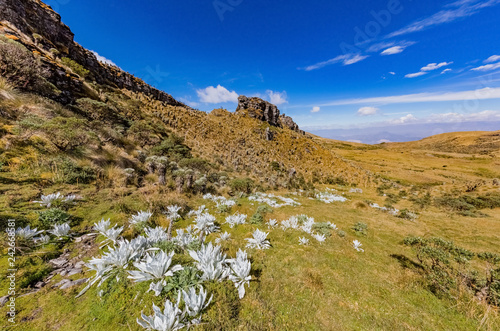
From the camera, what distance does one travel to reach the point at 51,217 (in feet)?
14.2

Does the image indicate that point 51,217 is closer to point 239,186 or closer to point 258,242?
point 258,242

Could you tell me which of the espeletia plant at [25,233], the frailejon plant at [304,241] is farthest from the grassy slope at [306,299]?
the espeletia plant at [25,233]

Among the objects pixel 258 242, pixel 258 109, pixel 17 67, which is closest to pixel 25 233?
pixel 258 242

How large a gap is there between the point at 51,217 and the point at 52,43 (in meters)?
30.8

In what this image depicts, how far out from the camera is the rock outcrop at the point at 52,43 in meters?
13.9

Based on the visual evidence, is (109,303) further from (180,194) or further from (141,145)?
(141,145)

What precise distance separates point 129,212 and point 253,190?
1025 cm

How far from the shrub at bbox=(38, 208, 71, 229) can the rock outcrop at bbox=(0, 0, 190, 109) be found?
43.5 ft

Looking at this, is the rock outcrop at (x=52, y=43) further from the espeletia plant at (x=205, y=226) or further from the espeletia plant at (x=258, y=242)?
the espeletia plant at (x=258, y=242)

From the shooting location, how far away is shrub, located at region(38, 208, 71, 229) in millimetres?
4176

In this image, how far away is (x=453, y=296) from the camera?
360 cm

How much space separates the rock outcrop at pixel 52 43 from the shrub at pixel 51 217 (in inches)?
522

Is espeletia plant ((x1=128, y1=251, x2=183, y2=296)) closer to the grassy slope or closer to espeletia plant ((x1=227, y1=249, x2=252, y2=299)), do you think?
the grassy slope

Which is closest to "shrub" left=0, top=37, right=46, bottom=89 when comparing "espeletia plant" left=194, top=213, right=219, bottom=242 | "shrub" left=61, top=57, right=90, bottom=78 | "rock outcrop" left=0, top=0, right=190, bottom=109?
"rock outcrop" left=0, top=0, right=190, bottom=109
